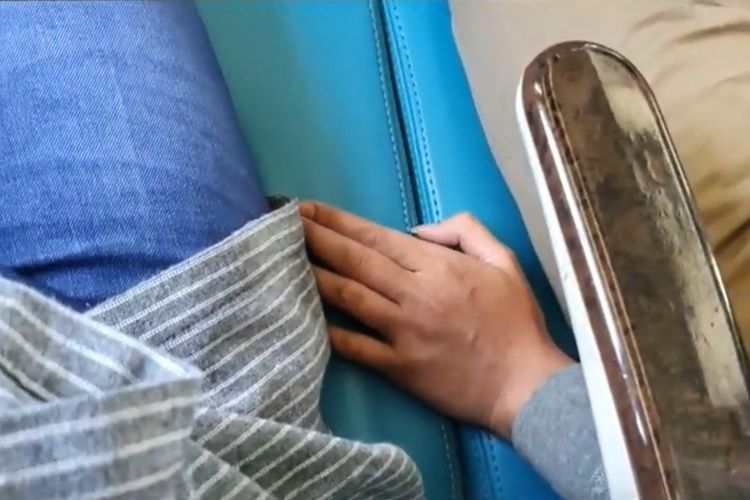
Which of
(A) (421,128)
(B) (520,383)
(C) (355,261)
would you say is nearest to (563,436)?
(B) (520,383)

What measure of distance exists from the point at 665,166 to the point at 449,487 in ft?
0.77

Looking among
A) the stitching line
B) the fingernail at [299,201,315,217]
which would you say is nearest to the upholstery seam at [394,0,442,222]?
the stitching line

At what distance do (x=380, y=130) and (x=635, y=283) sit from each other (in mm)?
325

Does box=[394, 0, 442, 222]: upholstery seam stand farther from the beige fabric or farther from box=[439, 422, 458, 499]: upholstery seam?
box=[439, 422, 458, 499]: upholstery seam

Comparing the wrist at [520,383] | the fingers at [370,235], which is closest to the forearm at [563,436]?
the wrist at [520,383]

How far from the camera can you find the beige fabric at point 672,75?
2.00ft

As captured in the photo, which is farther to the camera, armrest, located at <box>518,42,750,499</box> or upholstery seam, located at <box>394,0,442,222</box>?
upholstery seam, located at <box>394,0,442,222</box>

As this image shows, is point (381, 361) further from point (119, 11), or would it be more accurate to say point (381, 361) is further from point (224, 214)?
point (119, 11)

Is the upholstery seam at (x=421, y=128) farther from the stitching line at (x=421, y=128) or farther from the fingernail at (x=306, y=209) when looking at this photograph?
the fingernail at (x=306, y=209)

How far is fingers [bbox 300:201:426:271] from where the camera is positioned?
2.10ft

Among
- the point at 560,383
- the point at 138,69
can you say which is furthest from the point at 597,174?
the point at 138,69

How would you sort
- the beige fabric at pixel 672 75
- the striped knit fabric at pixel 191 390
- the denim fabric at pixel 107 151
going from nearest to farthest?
the striped knit fabric at pixel 191 390, the denim fabric at pixel 107 151, the beige fabric at pixel 672 75

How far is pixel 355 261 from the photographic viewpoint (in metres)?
0.63

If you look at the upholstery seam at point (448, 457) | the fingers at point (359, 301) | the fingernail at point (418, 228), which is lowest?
the upholstery seam at point (448, 457)
